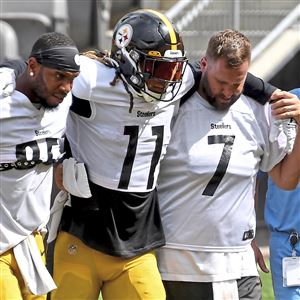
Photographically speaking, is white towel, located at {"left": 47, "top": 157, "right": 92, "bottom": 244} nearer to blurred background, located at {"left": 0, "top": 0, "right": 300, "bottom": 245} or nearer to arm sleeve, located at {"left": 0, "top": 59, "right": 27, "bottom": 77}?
arm sleeve, located at {"left": 0, "top": 59, "right": 27, "bottom": 77}

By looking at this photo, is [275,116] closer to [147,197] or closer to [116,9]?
[147,197]

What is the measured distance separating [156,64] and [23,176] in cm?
82

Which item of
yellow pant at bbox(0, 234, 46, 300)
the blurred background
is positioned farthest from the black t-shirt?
the blurred background

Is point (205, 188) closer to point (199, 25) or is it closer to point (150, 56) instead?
point (150, 56)

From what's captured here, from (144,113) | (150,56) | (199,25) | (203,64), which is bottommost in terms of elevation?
(199,25)

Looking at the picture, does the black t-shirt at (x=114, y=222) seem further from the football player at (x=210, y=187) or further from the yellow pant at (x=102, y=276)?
the football player at (x=210, y=187)

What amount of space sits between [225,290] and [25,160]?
121 centimetres

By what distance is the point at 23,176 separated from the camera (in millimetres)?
4898

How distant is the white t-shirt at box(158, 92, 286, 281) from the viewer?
5195mm

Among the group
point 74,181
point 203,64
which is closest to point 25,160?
point 74,181

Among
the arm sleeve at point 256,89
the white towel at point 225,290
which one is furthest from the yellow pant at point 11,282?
the arm sleeve at point 256,89

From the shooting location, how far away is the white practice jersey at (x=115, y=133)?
500cm

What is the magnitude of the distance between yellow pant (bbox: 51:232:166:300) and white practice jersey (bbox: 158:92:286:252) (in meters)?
0.25

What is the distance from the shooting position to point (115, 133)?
5.02 m
